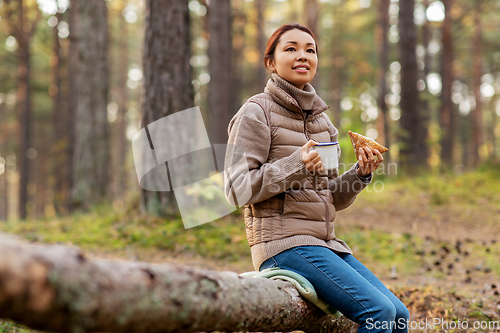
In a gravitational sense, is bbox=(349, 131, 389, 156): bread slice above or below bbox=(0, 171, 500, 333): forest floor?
above

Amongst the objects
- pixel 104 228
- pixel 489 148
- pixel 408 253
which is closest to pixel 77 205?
pixel 104 228

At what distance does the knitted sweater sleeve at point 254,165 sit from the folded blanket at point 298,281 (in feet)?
1.41

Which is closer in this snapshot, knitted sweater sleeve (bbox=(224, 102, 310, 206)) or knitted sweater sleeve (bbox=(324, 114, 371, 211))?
knitted sweater sleeve (bbox=(224, 102, 310, 206))

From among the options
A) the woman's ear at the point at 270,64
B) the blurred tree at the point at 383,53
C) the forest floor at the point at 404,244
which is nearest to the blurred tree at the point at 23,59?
the forest floor at the point at 404,244

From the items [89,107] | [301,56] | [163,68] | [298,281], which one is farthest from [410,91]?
[298,281]

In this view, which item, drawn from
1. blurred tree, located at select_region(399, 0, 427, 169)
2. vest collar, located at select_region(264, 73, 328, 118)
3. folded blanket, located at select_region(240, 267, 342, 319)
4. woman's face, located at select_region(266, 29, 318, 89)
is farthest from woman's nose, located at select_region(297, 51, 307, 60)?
blurred tree, located at select_region(399, 0, 427, 169)

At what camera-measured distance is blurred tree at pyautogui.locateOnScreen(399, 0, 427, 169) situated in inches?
452

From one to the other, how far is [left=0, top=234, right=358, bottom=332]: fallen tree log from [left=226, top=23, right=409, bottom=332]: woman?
279 mm

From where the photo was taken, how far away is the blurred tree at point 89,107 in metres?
9.82

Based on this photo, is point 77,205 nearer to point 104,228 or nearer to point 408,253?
point 104,228

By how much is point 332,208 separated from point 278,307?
0.76m

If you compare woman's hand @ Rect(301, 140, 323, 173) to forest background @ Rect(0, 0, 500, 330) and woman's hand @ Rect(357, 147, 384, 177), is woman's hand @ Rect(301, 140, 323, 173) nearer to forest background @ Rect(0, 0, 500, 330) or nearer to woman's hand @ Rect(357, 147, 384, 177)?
woman's hand @ Rect(357, 147, 384, 177)

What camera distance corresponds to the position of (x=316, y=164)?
238cm

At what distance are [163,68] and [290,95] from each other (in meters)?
4.27
